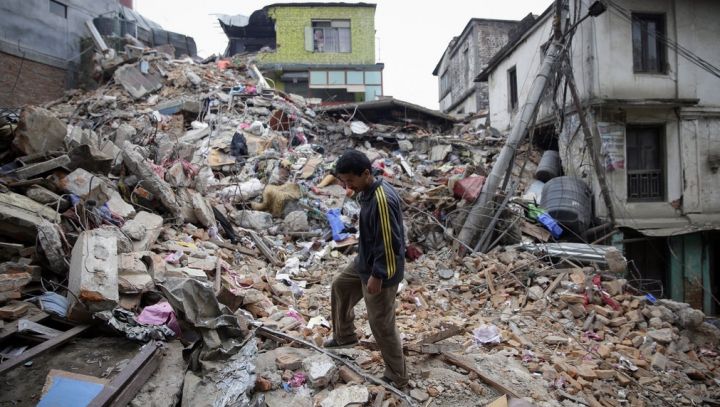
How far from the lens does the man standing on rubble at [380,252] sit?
2521mm

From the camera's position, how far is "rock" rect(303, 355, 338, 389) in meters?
2.71

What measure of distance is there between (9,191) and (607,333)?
22.1 feet

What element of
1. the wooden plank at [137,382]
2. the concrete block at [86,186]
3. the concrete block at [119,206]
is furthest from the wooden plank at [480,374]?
the concrete block at [86,186]

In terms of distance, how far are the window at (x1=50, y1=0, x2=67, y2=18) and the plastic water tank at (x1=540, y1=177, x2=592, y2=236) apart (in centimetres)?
2087

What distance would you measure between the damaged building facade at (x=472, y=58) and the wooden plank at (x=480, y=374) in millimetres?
15827

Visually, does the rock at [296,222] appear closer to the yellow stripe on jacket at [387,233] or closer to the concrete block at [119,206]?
the concrete block at [119,206]

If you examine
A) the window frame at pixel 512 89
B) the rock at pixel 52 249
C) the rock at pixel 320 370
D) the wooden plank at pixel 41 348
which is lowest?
the rock at pixel 320 370

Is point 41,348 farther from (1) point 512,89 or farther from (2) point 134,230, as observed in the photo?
(1) point 512,89

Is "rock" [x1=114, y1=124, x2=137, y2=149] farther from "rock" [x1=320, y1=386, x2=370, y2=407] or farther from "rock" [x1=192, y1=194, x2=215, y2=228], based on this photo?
"rock" [x1=320, y1=386, x2=370, y2=407]

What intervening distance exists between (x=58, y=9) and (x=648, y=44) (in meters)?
22.2

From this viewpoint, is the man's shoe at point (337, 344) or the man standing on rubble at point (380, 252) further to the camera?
the man's shoe at point (337, 344)

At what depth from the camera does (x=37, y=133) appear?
16.4 ft

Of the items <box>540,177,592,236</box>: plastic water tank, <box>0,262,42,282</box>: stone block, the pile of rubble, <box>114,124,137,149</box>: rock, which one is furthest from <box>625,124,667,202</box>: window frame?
<box>0,262,42,282</box>: stone block

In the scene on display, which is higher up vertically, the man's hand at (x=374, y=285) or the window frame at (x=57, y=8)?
the window frame at (x=57, y=8)
